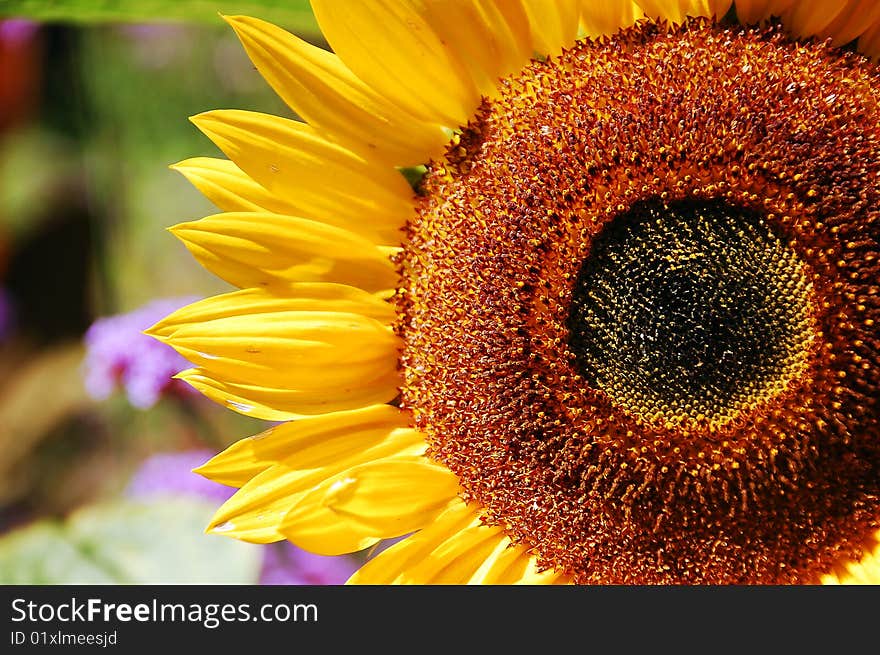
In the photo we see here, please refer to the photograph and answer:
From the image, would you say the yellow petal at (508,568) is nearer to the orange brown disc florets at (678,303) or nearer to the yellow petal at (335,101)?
the orange brown disc florets at (678,303)

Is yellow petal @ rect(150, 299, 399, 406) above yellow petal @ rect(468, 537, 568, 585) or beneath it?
above

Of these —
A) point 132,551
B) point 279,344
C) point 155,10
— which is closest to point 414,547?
point 279,344

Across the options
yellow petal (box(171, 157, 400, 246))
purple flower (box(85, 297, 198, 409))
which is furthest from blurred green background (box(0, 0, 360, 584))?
yellow petal (box(171, 157, 400, 246))

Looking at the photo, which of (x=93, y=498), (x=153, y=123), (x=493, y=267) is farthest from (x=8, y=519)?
(x=493, y=267)

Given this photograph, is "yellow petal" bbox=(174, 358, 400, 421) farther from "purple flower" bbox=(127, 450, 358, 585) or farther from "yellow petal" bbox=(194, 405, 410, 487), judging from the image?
"purple flower" bbox=(127, 450, 358, 585)

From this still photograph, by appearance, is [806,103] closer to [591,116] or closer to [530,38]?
[591,116]
